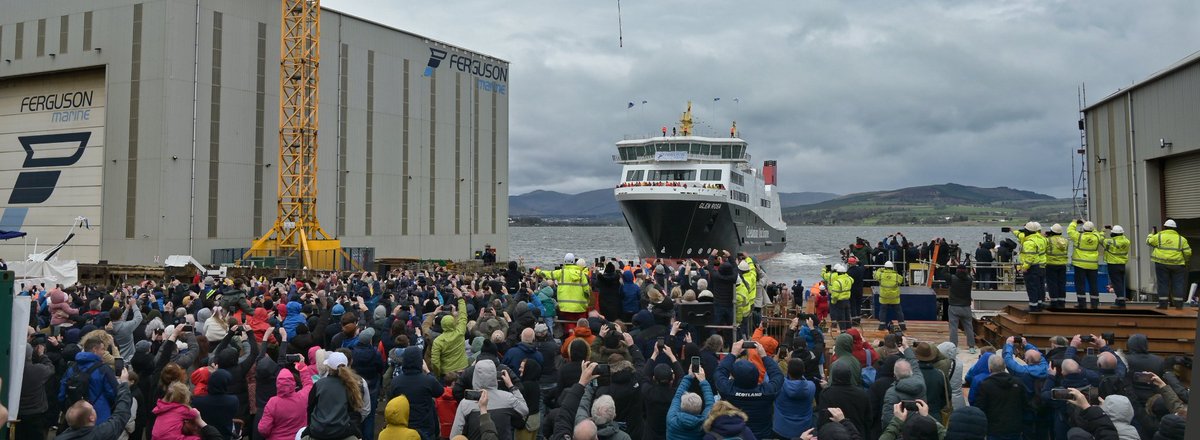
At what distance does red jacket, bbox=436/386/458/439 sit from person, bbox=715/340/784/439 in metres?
2.67

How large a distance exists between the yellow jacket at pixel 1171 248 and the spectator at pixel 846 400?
909cm

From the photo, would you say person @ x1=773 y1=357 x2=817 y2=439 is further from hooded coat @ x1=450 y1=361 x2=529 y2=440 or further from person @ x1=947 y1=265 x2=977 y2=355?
person @ x1=947 y1=265 x2=977 y2=355

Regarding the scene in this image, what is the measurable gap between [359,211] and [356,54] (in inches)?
334

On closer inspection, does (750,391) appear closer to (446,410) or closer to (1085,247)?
(446,410)

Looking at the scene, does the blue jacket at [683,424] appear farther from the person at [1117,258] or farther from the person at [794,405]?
the person at [1117,258]

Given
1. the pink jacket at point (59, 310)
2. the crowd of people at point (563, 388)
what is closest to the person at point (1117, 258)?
the crowd of people at point (563, 388)

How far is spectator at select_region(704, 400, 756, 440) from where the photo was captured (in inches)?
191

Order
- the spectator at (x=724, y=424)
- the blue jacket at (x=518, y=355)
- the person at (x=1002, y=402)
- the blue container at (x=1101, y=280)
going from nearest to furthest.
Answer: the spectator at (x=724, y=424), the person at (x=1002, y=402), the blue jacket at (x=518, y=355), the blue container at (x=1101, y=280)

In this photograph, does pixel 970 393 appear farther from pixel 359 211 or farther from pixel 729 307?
pixel 359 211

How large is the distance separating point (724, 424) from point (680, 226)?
114 feet

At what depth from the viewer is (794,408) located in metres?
6.12

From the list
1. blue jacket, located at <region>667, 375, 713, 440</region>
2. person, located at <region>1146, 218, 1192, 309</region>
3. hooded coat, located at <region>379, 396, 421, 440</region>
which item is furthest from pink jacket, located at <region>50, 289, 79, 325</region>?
person, located at <region>1146, 218, 1192, 309</region>

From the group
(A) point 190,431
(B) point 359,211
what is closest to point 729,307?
(A) point 190,431

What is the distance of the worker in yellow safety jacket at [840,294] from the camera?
13745 millimetres
